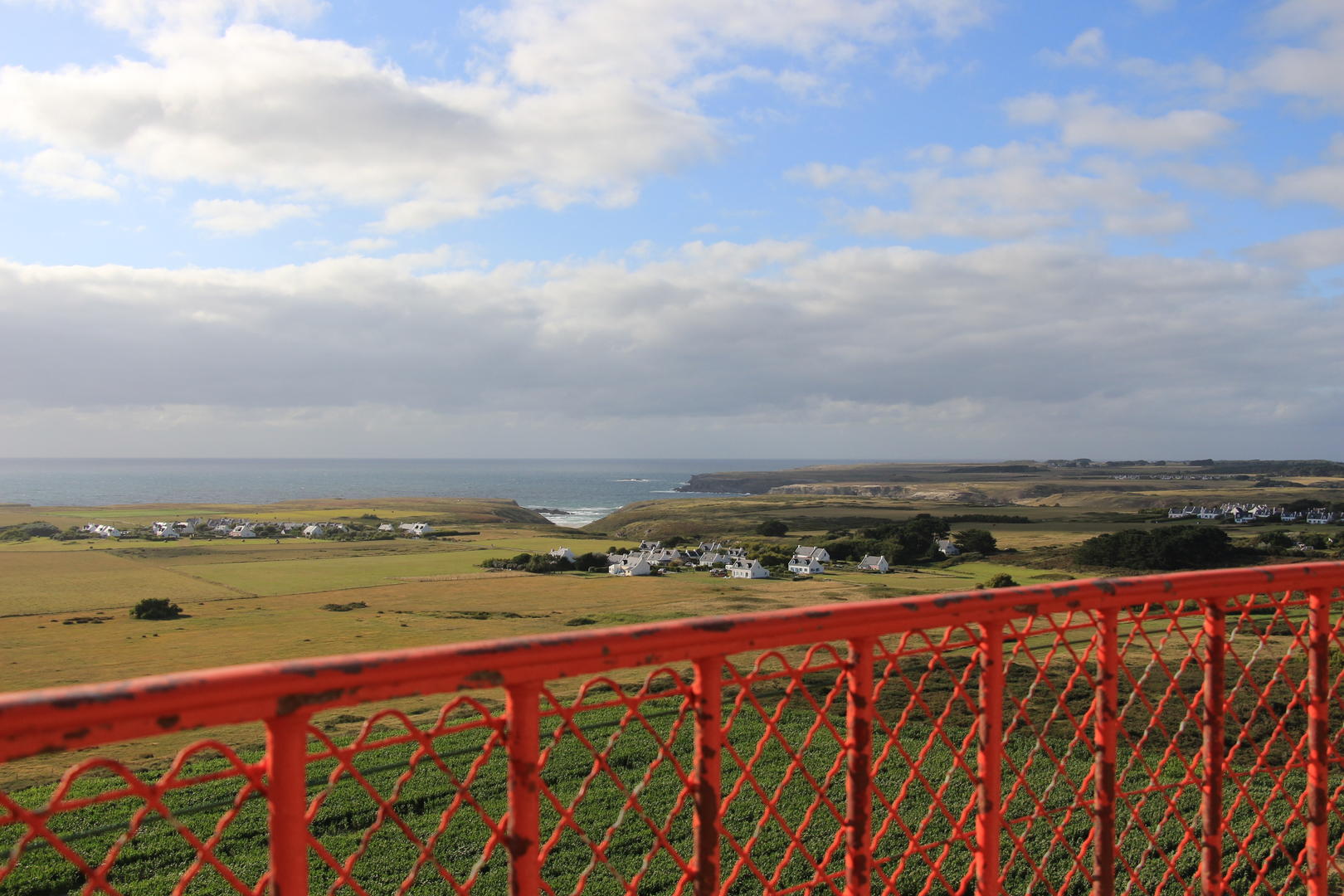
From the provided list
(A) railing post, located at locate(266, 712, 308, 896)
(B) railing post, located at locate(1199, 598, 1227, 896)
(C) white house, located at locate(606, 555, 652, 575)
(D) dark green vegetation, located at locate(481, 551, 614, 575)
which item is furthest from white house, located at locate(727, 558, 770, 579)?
(A) railing post, located at locate(266, 712, 308, 896)

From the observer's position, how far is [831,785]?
9.51 m

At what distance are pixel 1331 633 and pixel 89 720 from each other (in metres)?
4.95

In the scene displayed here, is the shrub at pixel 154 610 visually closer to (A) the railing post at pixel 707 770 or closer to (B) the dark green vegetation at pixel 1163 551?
(A) the railing post at pixel 707 770

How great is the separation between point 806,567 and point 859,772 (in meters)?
39.3

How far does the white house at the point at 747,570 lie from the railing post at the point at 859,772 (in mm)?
35580

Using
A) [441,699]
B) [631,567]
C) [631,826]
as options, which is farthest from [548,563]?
[631,826]

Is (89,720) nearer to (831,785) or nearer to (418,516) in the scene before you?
(831,785)

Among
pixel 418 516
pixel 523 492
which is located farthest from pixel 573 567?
pixel 523 492

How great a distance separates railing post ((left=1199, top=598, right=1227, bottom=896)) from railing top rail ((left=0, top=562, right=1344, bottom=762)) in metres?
0.63

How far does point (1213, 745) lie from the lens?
12.5 feet

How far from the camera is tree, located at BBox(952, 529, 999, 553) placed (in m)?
49.0

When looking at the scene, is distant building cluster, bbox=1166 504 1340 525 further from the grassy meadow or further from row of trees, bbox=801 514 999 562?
row of trees, bbox=801 514 999 562

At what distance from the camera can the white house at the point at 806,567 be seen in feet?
Result: 135

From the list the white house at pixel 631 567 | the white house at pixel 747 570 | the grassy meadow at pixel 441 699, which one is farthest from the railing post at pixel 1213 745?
the white house at pixel 631 567
